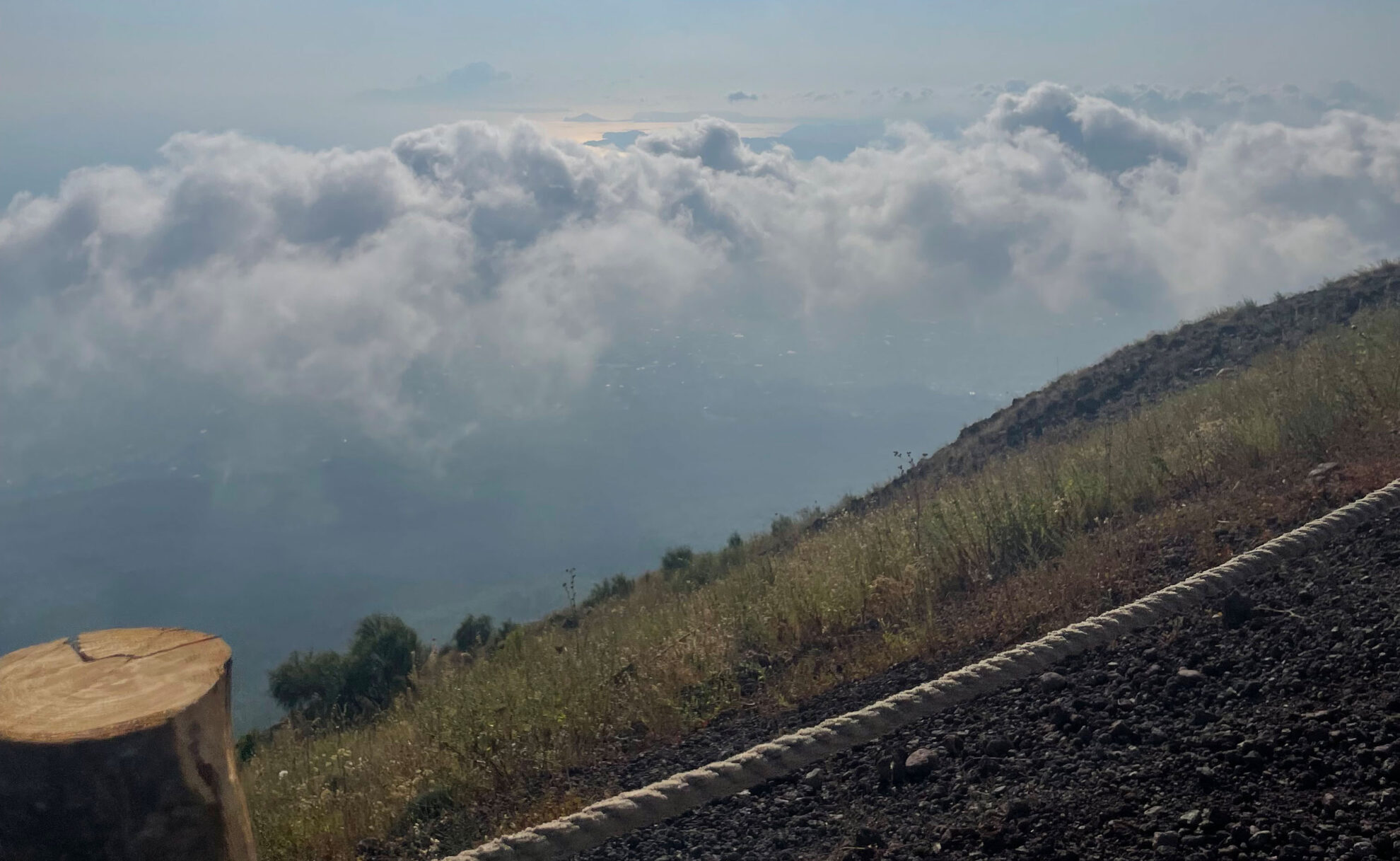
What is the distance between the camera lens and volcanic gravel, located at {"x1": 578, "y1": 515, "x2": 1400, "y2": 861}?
269 centimetres

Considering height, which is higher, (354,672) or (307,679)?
(354,672)

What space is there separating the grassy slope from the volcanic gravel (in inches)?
20.9

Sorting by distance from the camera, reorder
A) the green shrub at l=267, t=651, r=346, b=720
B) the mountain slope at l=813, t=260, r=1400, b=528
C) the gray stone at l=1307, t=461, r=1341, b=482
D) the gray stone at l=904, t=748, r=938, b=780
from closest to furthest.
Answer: the gray stone at l=904, t=748, r=938, b=780
the gray stone at l=1307, t=461, r=1341, b=482
the green shrub at l=267, t=651, r=346, b=720
the mountain slope at l=813, t=260, r=1400, b=528

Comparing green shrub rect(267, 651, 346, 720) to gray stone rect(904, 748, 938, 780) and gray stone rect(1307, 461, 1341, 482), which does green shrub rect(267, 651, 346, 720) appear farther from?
gray stone rect(1307, 461, 1341, 482)

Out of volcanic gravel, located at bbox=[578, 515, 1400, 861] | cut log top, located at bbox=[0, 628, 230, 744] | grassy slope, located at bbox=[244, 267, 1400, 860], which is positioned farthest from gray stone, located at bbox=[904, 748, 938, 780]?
cut log top, located at bbox=[0, 628, 230, 744]

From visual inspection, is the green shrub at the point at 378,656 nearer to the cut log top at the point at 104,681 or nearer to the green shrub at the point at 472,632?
the green shrub at the point at 472,632

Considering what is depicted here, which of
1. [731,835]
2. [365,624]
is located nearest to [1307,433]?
[731,835]

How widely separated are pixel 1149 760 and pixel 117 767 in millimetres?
3032

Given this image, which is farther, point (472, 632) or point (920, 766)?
point (472, 632)

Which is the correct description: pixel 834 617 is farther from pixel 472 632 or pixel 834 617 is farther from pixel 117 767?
pixel 472 632

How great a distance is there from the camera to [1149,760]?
316 centimetres

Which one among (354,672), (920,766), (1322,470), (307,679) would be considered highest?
(1322,470)

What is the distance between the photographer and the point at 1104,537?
5.88 m

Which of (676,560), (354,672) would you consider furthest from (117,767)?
(676,560)
